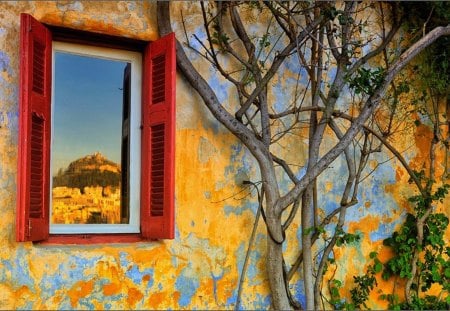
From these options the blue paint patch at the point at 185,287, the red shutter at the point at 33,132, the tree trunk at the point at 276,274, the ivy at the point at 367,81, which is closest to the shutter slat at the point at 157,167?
the blue paint patch at the point at 185,287

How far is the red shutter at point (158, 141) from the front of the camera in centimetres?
450

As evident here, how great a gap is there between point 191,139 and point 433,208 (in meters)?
2.70

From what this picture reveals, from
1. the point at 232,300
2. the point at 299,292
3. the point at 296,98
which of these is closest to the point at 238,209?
the point at 232,300

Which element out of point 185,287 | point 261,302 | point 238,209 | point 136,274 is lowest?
point 261,302

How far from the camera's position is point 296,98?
545 cm

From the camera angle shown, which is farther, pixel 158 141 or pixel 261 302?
pixel 261 302

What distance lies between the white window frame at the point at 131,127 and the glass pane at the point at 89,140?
46mm

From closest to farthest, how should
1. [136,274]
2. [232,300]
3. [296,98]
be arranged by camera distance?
[136,274]
[232,300]
[296,98]

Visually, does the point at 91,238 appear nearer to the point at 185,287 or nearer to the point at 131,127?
the point at 185,287

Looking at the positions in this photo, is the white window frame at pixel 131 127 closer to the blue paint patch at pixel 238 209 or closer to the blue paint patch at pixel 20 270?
the blue paint patch at pixel 20 270

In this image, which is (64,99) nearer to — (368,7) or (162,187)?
(162,187)

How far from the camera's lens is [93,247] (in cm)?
450

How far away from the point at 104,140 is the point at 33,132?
78cm

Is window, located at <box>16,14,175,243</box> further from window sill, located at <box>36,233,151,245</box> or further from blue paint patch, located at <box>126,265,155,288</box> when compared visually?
blue paint patch, located at <box>126,265,155,288</box>
